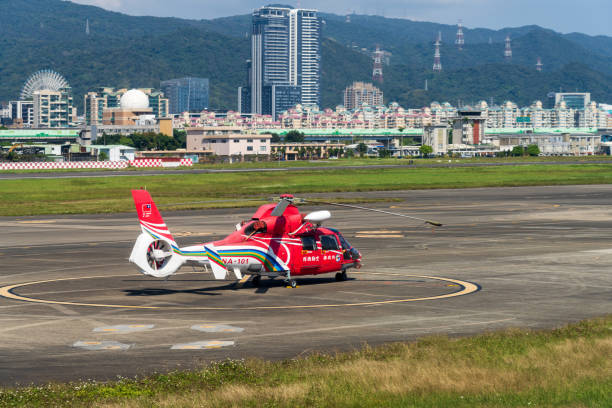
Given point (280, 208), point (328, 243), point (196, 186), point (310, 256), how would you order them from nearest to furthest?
point (280, 208) < point (310, 256) < point (328, 243) < point (196, 186)

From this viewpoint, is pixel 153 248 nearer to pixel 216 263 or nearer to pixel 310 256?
pixel 216 263

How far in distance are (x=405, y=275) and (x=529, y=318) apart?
38.8ft

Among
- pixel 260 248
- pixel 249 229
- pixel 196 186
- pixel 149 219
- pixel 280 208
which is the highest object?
pixel 280 208

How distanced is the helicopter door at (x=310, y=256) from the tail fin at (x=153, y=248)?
20.7 ft

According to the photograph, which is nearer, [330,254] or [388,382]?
[388,382]

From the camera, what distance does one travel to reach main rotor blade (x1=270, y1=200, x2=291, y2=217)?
38.1m

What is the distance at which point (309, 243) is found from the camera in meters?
40.7

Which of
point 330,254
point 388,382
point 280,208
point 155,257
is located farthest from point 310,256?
point 388,382

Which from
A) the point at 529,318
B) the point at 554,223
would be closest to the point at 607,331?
the point at 529,318

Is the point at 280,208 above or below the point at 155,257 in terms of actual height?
above

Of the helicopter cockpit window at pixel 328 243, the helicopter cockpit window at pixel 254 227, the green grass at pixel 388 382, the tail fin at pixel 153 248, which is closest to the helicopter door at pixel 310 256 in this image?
the helicopter cockpit window at pixel 328 243

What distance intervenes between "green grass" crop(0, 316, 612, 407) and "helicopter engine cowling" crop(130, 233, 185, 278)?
12.4 metres

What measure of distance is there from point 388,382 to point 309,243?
18520 mm

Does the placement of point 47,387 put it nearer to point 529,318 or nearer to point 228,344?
point 228,344
